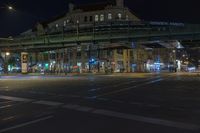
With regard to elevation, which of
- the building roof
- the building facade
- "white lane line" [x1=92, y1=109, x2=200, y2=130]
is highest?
the building roof

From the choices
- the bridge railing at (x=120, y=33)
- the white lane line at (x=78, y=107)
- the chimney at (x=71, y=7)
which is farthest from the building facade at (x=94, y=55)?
the white lane line at (x=78, y=107)

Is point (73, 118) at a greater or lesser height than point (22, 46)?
lesser

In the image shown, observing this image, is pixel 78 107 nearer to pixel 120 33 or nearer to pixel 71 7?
pixel 120 33

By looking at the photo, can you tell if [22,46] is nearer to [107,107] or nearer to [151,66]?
[107,107]

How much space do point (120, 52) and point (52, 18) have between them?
1256 inches

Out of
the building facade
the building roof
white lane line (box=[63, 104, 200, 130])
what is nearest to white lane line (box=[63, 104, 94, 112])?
white lane line (box=[63, 104, 200, 130])

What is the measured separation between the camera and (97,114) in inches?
579

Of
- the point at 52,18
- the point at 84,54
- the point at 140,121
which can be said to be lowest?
the point at 140,121

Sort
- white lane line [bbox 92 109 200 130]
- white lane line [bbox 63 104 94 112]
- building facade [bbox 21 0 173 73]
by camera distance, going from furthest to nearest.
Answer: building facade [bbox 21 0 173 73], white lane line [bbox 63 104 94 112], white lane line [bbox 92 109 200 130]

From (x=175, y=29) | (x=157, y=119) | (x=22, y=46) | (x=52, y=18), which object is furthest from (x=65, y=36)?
(x=52, y=18)

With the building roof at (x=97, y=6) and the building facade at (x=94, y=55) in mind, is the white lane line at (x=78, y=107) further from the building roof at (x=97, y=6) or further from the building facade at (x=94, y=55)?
the building roof at (x=97, y=6)

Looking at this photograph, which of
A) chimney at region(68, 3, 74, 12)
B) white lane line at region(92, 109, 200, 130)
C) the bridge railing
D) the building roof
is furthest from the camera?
chimney at region(68, 3, 74, 12)

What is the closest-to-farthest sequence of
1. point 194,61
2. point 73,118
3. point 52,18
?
1. point 73,118
2. point 52,18
3. point 194,61

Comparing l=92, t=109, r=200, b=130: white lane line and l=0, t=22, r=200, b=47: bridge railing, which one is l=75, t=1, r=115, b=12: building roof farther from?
l=92, t=109, r=200, b=130: white lane line
